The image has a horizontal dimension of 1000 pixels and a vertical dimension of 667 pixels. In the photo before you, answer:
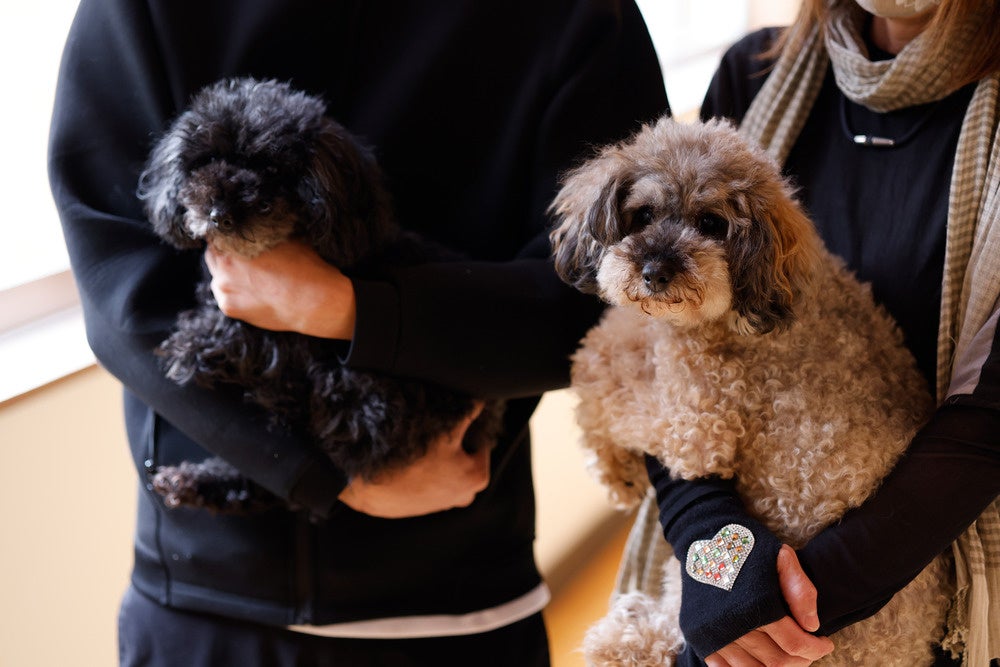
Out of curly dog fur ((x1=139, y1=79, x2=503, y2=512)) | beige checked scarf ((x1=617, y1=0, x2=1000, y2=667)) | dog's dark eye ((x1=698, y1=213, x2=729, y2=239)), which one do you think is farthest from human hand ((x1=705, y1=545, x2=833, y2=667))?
curly dog fur ((x1=139, y1=79, x2=503, y2=512))

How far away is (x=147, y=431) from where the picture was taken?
3.89ft

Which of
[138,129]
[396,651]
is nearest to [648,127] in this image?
[138,129]

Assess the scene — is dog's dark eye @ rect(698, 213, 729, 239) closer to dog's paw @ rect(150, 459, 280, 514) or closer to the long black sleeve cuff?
the long black sleeve cuff

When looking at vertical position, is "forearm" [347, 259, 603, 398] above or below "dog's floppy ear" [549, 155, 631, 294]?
below

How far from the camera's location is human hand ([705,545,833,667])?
884 mm

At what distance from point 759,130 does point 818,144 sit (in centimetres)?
8

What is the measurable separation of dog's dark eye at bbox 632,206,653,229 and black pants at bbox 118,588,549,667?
642 mm

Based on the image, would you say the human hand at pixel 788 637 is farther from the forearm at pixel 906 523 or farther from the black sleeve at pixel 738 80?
the black sleeve at pixel 738 80

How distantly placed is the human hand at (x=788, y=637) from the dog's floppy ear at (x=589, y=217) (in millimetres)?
365

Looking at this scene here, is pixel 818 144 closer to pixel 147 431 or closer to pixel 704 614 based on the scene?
pixel 704 614

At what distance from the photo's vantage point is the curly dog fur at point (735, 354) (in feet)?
2.98

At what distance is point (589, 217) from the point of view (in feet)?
3.15

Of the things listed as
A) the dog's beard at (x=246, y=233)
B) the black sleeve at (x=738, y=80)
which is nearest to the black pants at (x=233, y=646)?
the dog's beard at (x=246, y=233)

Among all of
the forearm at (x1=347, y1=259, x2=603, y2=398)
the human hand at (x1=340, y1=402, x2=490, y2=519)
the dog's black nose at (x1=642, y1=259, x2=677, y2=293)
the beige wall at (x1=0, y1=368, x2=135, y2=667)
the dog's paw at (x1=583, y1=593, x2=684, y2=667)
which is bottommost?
the beige wall at (x1=0, y1=368, x2=135, y2=667)
